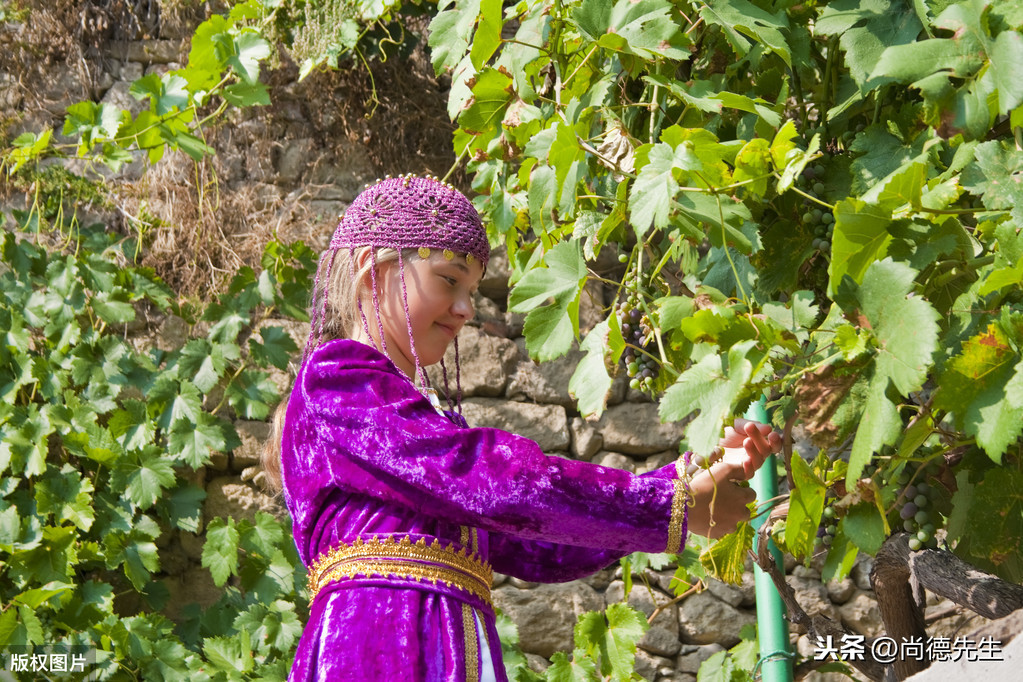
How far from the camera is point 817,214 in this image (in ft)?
4.39

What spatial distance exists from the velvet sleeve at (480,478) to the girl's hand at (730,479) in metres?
0.04

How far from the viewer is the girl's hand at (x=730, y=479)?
3.94 feet

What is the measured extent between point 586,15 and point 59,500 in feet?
6.05

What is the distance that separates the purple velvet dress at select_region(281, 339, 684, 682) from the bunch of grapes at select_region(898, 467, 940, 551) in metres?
0.33

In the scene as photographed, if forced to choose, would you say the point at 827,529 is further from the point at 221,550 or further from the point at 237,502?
the point at 237,502

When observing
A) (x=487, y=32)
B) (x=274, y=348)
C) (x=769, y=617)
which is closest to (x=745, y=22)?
(x=487, y=32)

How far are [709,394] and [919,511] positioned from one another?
1.55 feet

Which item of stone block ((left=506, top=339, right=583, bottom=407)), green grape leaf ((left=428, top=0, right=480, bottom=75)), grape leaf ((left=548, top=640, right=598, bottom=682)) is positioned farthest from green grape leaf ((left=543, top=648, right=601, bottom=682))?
green grape leaf ((left=428, top=0, right=480, bottom=75))

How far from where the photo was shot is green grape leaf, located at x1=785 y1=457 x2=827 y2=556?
3.47 ft

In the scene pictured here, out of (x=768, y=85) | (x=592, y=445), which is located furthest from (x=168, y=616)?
(x=768, y=85)

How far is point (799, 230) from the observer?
54.3 inches

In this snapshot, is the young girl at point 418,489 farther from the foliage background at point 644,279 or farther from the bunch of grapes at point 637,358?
the bunch of grapes at point 637,358

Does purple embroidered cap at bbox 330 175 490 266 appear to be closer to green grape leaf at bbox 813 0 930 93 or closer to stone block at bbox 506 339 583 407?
green grape leaf at bbox 813 0 930 93

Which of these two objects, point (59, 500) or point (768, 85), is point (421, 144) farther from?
point (768, 85)
